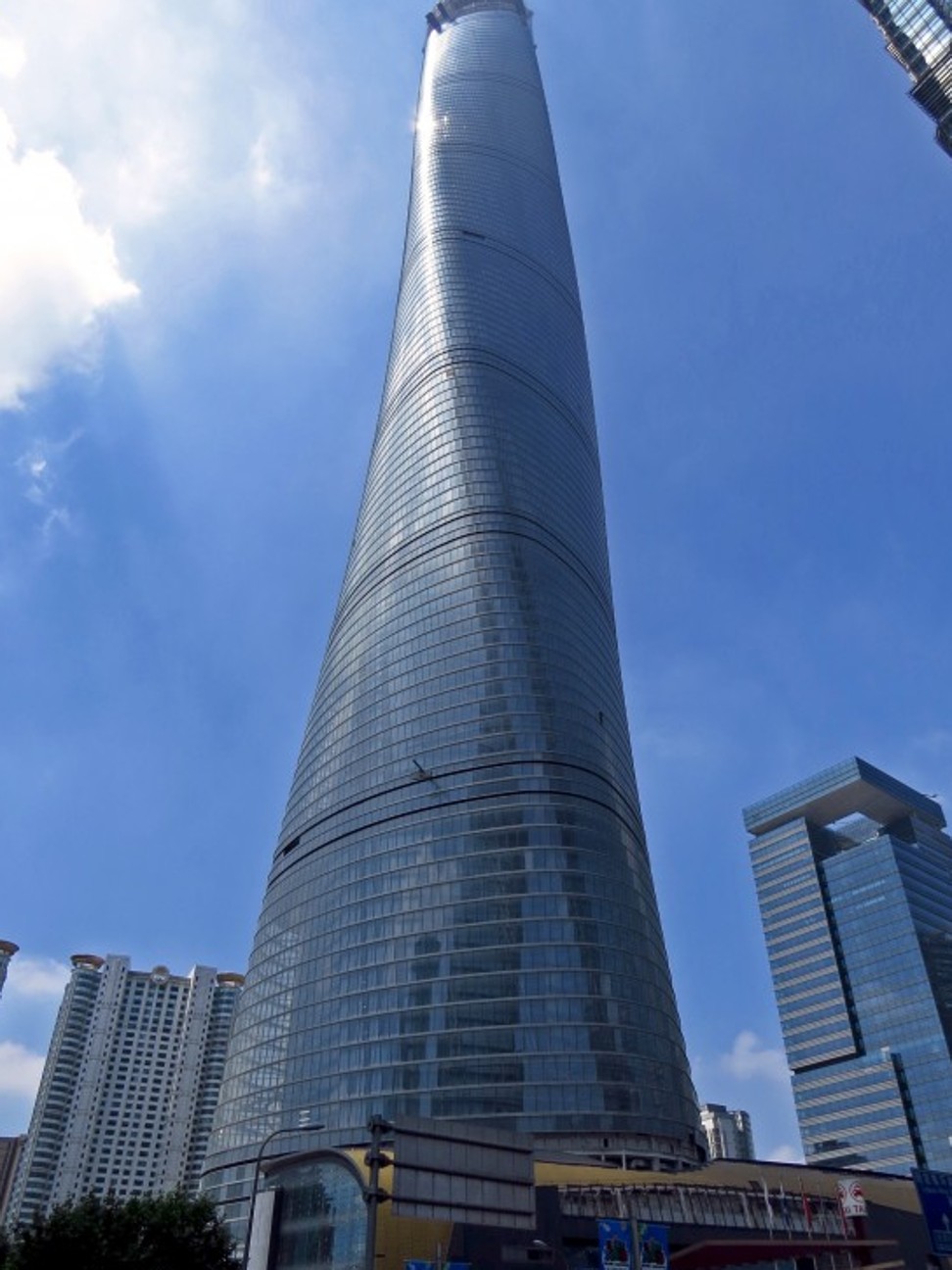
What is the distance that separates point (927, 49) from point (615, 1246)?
9335 centimetres

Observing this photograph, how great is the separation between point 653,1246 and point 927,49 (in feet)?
304

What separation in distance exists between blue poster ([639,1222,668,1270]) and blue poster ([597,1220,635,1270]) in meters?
0.88

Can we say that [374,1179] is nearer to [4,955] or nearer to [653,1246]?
[653,1246]

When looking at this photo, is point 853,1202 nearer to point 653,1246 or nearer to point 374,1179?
point 653,1246

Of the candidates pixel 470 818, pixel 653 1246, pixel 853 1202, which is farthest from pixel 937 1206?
Answer: pixel 470 818

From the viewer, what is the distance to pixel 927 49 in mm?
87688

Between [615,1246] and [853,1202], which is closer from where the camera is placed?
[615,1246]

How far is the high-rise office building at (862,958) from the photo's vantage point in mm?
147125

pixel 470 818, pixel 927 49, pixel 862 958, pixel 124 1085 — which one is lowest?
pixel 470 818

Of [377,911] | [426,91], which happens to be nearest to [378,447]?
[377,911]

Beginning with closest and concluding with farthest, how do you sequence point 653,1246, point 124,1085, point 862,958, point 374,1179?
point 374,1179, point 653,1246, point 862,958, point 124,1085

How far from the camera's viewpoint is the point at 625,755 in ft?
342

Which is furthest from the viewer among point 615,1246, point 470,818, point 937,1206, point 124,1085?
point 124,1085

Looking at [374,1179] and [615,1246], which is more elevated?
[374,1179]
